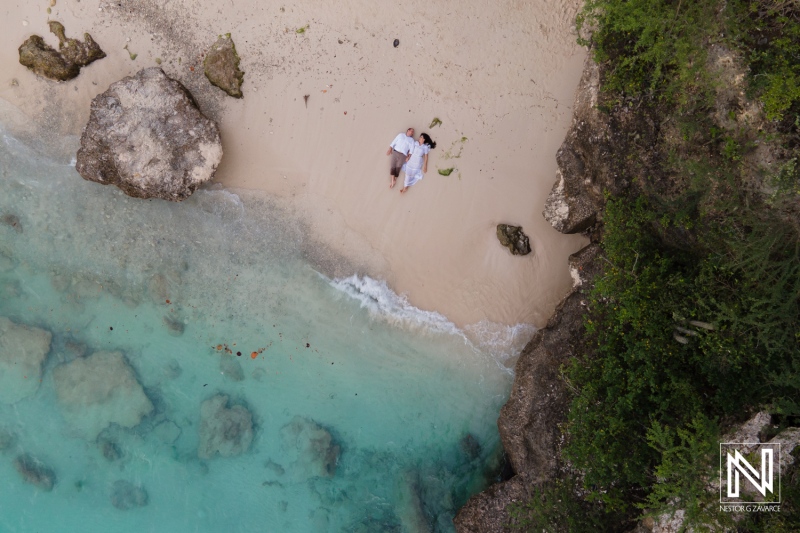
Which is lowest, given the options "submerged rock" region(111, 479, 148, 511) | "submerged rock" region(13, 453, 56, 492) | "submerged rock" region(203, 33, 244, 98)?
"submerged rock" region(13, 453, 56, 492)

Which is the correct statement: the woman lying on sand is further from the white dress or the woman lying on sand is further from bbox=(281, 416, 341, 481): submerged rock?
bbox=(281, 416, 341, 481): submerged rock

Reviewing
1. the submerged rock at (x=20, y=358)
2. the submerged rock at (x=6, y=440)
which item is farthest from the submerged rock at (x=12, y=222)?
the submerged rock at (x=6, y=440)

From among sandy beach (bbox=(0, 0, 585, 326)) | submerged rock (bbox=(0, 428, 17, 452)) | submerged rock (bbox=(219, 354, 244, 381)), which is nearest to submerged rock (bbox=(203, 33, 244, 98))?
sandy beach (bbox=(0, 0, 585, 326))

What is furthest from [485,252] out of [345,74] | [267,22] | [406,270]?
[267,22]

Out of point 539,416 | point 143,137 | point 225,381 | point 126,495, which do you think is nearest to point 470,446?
point 539,416

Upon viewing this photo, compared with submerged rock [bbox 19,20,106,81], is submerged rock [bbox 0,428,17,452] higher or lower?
lower

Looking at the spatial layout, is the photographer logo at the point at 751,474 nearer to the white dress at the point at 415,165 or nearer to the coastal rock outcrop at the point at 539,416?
the coastal rock outcrop at the point at 539,416
